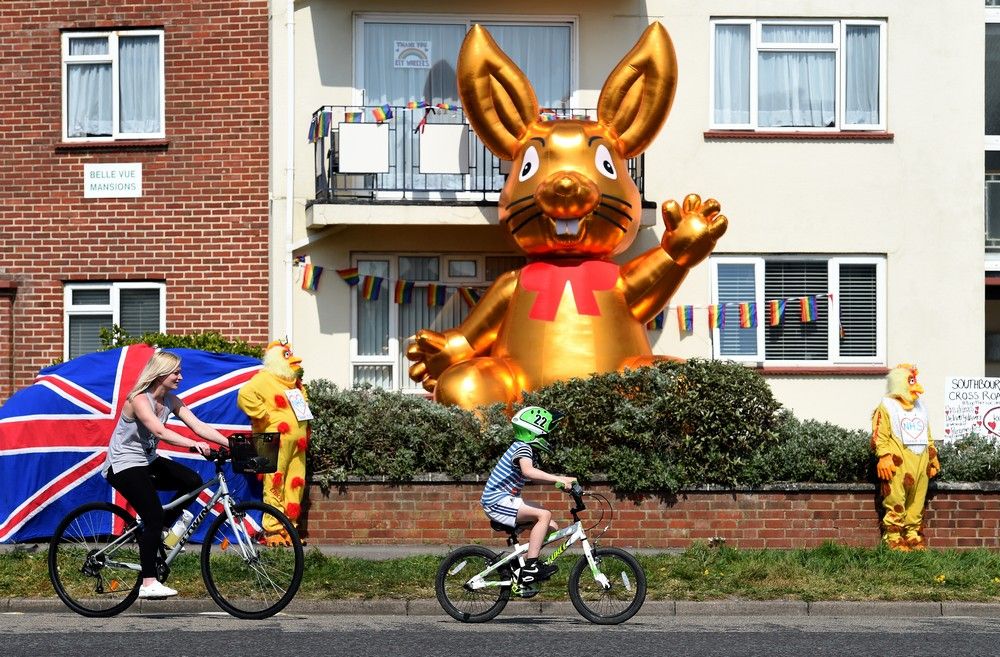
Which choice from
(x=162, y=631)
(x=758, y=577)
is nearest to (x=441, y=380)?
(x=758, y=577)

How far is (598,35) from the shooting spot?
64.6 ft

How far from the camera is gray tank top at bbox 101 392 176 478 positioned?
10.5m

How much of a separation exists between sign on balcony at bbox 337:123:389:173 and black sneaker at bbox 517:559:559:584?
8.55 meters

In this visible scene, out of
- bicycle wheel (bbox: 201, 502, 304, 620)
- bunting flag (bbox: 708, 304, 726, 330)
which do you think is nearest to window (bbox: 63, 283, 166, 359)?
bunting flag (bbox: 708, 304, 726, 330)

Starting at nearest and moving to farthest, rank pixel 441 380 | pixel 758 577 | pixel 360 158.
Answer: pixel 758 577
pixel 441 380
pixel 360 158

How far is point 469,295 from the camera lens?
63.9 feet

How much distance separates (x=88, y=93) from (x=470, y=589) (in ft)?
37.1

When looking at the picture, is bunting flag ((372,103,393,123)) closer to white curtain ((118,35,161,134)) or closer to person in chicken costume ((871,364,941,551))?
white curtain ((118,35,161,134))

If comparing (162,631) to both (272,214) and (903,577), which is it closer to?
(903,577)

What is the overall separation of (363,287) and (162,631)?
31.2ft

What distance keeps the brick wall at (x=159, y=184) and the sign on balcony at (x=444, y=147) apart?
205 centimetres

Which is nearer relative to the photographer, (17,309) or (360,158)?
(360,158)

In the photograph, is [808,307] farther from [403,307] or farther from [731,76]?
[403,307]

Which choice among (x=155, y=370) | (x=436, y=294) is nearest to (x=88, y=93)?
(x=436, y=294)
